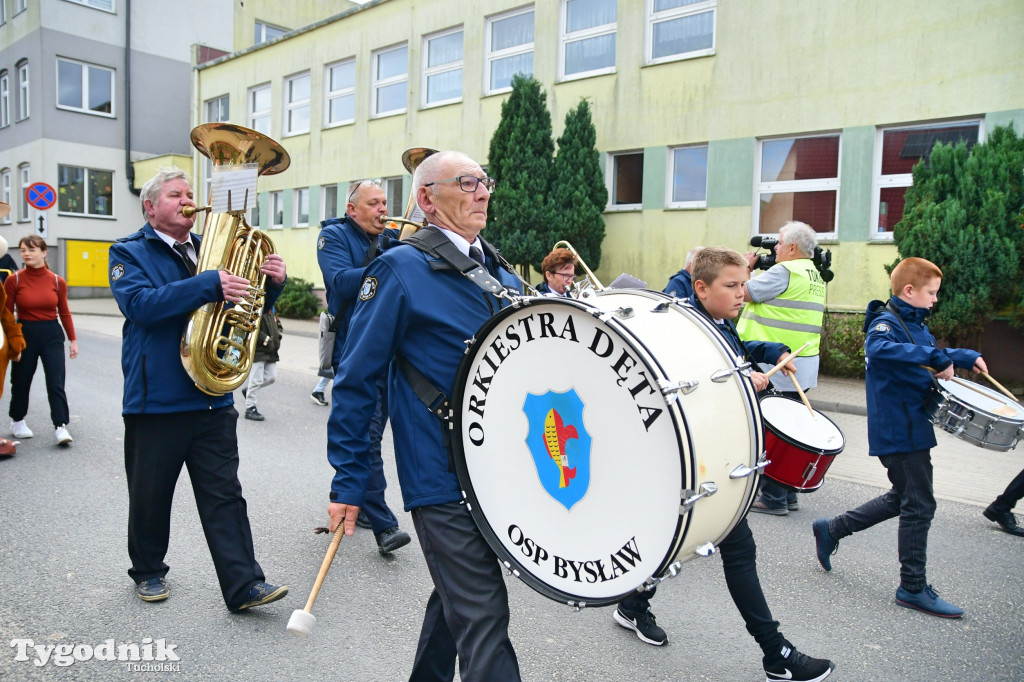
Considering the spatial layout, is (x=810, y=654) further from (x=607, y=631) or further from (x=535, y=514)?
(x=535, y=514)

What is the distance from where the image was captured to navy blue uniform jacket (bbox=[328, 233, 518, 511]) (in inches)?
94.6

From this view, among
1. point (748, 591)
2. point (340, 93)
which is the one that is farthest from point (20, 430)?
point (340, 93)

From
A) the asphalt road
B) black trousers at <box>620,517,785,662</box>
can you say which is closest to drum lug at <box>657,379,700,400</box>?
the asphalt road

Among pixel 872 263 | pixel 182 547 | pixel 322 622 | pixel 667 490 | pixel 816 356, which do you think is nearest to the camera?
pixel 667 490

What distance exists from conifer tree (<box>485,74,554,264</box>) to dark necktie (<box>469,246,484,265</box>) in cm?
1225

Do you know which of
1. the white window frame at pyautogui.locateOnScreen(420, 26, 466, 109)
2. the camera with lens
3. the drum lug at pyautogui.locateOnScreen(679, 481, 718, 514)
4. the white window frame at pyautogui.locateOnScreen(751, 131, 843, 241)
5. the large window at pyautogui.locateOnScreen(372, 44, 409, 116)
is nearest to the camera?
the drum lug at pyautogui.locateOnScreen(679, 481, 718, 514)

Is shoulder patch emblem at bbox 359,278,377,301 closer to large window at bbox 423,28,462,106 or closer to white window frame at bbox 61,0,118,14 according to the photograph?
large window at bbox 423,28,462,106

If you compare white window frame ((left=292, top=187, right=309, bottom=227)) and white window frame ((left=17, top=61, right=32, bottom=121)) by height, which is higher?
white window frame ((left=17, top=61, right=32, bottom=121))

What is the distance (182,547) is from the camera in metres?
4.50

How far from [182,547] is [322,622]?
1.32 m

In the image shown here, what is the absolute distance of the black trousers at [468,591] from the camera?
2234 mm

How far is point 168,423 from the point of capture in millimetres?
3613

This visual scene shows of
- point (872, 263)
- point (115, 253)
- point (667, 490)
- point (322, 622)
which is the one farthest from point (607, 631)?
point (872, 263)

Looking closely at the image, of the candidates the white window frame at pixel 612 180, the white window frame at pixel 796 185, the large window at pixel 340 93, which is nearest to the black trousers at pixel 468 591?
the white window frame at pixel 796 185
